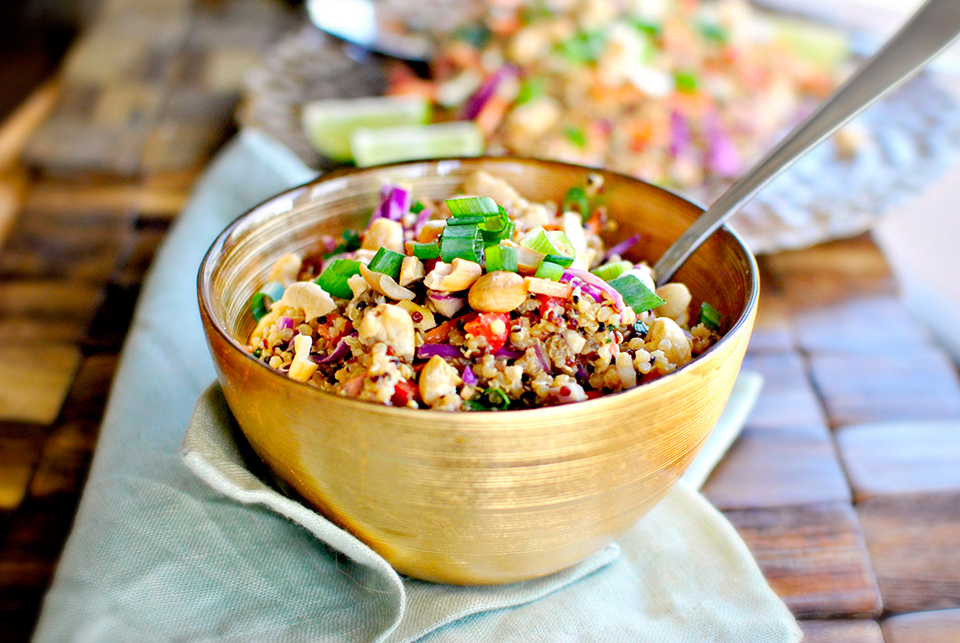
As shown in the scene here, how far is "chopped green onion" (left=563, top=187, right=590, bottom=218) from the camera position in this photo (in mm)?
1087

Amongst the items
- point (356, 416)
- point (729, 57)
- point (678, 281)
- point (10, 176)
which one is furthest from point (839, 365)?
point (10, 176)

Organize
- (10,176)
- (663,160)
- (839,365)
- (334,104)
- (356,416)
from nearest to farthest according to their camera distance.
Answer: (356,416) < (839,365) < (663,160) < (334,104) < (10,176)

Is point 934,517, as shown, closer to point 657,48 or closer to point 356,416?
point 356,416

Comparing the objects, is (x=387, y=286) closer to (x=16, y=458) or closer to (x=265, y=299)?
(x=265, y=299)

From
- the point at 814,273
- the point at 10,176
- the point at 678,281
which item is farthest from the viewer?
the point at 10,176

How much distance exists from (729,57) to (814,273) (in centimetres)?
85

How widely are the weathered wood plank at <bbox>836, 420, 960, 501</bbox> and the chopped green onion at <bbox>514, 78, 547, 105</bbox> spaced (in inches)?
43.4

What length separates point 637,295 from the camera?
85cm

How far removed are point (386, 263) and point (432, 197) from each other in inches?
12.3

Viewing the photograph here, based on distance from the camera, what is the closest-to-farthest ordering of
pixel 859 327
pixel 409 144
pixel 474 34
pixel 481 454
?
pixel 481 454
pixel 859 327
pixel 409 144
pixel 474 34

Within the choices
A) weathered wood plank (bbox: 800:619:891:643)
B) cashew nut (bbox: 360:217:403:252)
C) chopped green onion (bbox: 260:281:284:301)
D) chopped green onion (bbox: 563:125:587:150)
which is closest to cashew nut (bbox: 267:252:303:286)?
chopped green onion (bbox: 260:281:284:301)

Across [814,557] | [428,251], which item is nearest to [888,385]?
[814,557]

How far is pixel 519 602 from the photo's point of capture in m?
0.86

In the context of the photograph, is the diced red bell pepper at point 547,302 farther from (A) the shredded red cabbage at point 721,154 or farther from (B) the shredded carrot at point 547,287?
(A) the shredded red cabbage at point 721,154
